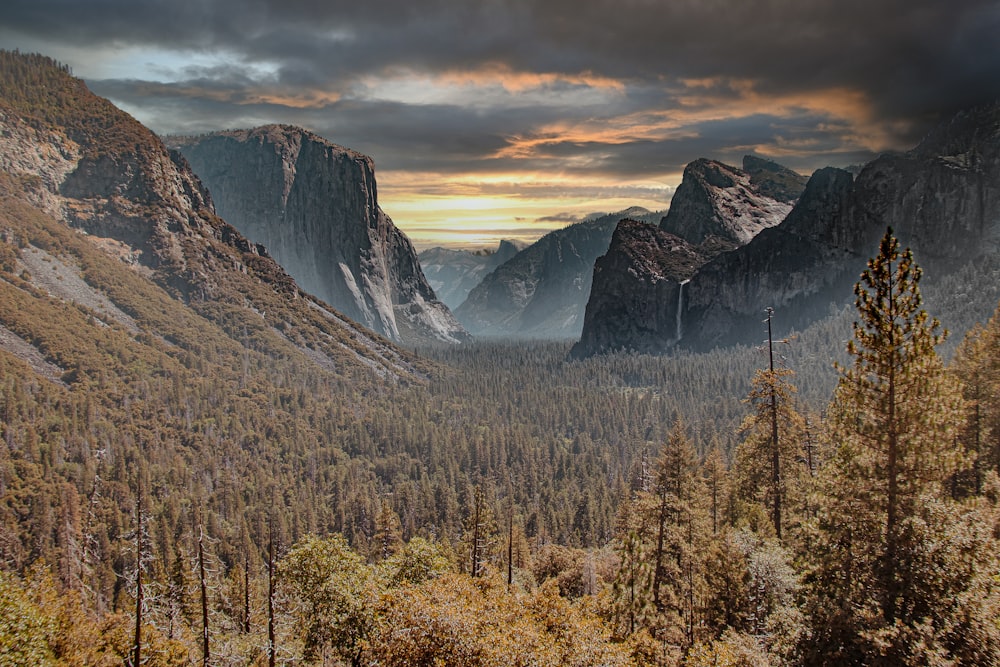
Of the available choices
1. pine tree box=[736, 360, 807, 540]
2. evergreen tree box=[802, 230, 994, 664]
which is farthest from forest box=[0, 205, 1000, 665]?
pine tree box=[736, 360, 807, 540]

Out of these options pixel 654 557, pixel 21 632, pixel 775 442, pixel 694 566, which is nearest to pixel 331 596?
pixel 21 632

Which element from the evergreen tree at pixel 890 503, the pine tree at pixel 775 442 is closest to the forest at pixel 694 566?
the evergreen tree at pixel 890 503

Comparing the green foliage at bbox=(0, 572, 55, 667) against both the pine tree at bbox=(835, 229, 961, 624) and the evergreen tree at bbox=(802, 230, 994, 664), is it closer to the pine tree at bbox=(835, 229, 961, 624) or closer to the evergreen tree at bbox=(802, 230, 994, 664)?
the evergreen tree at bbox=(802, 230, 994, 664)

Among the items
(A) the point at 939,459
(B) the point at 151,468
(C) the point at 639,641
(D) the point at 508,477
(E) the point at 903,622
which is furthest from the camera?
(D) the point at 508,477

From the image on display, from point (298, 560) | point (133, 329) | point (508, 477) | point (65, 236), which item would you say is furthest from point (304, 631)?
Result: point (65, 236)

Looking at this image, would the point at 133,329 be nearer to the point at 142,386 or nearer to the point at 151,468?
the point at 142,386

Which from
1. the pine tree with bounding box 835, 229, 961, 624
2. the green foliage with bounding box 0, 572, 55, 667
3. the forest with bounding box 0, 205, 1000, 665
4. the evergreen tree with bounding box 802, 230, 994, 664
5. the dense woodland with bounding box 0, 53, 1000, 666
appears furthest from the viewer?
the green foliage with bounding box 0, 572, 55, 667

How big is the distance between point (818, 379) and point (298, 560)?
19571 cm

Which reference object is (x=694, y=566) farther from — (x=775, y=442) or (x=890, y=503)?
(x=890, y=503)

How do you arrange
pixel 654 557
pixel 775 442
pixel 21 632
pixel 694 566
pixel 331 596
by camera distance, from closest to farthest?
pixel 21 632 < pixel 331 596 < pixel 694 566 < pixel 775 442 < pixel 654 557

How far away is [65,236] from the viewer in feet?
656

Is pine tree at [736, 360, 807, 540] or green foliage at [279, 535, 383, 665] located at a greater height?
pine tree at [736, 360, 807, 540]

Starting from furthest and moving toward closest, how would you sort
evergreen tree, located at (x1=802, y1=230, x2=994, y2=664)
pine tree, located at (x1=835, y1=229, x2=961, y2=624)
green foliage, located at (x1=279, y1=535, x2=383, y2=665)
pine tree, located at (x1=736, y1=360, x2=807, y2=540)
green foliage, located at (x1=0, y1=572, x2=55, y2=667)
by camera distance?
pine tree, located at (x1=736, y1=360, x2=807, y2=540) < green foliage, located at (x1=279, y1=535, x2=383, y2=665) < green foliage, located at (x1=0, y1=572, x2=55, y2=667) < pine tree, located at (x1=835, y1=229, x2=961, y2=624) < evergreen tree, located at (x1=802, y1=230, x2=994, y2=664)

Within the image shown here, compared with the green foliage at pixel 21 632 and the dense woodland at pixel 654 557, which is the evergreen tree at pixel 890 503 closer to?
the dense woodland at pixel 654 557
